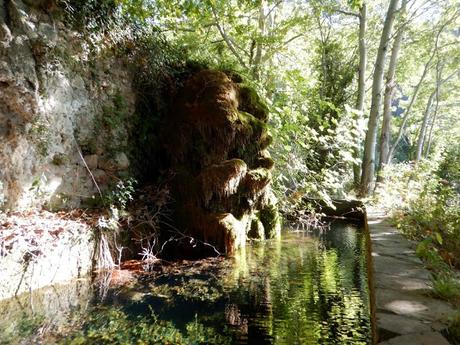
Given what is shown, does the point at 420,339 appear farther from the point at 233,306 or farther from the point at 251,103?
the point at 251,103

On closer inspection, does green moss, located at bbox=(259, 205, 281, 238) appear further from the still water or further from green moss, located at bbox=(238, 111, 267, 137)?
the still water

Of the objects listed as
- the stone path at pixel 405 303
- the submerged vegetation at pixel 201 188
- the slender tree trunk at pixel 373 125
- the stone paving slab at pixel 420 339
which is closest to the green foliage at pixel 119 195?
the submerged vegetation at pixel 201 188

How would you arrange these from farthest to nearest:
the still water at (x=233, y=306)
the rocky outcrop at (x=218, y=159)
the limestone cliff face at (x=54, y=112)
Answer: the rocky outcrop at (x=218, y=159), the limestone cliff face at (x=54, y=112), the still water at (x=233, y=306)

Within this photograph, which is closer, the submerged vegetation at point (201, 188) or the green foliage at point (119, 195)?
the submerged vegetation at point (201, 188)

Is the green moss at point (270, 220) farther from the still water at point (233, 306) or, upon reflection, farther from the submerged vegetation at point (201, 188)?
the still water at point (233, 306)

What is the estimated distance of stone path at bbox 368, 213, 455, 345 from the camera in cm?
218

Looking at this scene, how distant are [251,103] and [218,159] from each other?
5.18 feet

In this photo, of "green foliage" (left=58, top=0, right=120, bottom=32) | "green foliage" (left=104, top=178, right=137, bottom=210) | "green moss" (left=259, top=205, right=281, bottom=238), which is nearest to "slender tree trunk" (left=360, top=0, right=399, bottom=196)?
"green moss" (left=259, top=205, right=281, bottom=238)

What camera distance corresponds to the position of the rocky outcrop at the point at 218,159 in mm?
6145

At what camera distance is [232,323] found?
10.8ft

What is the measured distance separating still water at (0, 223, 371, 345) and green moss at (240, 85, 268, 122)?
3.08 metres

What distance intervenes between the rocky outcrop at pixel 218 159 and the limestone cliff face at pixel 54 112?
3.57ft

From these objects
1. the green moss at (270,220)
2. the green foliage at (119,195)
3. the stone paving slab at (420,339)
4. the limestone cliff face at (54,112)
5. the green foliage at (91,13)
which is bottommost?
the stone paving slab at (420,339)

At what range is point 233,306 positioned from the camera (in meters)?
3.71
